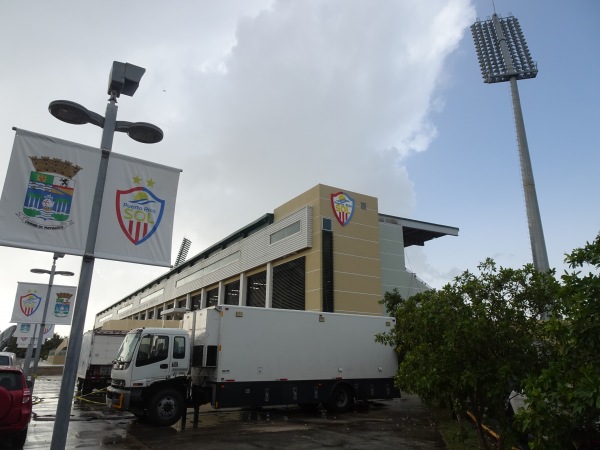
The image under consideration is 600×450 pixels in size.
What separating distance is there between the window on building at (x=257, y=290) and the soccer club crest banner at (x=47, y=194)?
31.1 metres

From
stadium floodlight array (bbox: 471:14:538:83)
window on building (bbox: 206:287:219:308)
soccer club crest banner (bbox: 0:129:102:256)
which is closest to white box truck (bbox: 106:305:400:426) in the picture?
soccer club crest banner (bbox: 0:129:102:256)

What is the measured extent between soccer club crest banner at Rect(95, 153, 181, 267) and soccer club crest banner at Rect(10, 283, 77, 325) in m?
18.2

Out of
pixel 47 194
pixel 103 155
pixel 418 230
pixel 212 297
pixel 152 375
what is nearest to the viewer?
pixel 47 194

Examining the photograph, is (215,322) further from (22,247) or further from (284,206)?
(284,206)

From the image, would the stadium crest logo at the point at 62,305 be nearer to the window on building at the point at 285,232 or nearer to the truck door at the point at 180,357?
the truck door at the point at 180,357

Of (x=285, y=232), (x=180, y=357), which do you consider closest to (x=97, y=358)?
(x=180, y=357)

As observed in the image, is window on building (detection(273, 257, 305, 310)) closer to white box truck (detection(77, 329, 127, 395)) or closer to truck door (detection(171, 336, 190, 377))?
white box truck (detection(77, 329, 127, 395))

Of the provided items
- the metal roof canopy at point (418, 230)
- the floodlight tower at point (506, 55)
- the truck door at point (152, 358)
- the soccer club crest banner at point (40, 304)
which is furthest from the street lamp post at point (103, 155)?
the floodlight tower at point (506, 55)

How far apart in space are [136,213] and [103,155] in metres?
0.92

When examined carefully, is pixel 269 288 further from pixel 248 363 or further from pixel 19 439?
pixel 19 439

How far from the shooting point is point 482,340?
757cm

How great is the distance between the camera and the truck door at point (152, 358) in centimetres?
1392

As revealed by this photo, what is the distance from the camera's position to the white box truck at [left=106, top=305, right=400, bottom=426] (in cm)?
1401

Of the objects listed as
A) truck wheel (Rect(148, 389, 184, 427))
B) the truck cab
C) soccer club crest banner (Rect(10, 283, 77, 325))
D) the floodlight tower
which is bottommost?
truck wheel (Rect(148, 389, 184, 427))
